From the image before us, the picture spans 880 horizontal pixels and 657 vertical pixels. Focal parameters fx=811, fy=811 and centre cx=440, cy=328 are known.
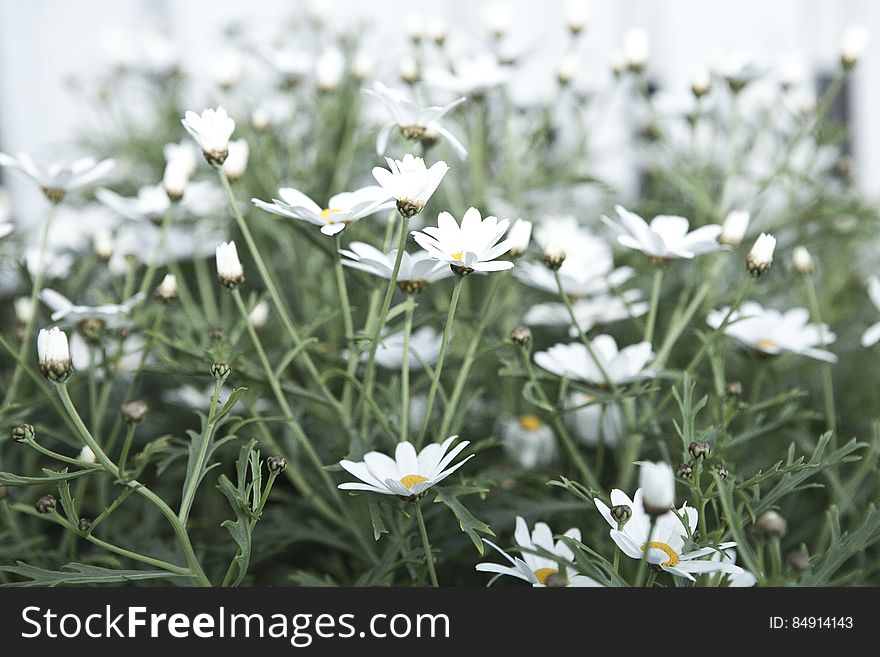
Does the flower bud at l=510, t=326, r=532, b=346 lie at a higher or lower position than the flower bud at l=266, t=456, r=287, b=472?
higher

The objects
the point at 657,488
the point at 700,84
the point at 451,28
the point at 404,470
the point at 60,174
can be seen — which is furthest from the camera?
the point at 451,28

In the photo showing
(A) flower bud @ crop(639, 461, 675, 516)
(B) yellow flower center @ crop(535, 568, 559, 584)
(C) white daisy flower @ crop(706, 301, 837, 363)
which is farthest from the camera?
(C) white daisy flower @ crop(706, 301, 837, 363)

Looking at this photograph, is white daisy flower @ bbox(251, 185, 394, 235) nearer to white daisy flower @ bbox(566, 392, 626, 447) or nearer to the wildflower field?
the wildflower field

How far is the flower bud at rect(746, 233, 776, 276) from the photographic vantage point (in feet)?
1.37

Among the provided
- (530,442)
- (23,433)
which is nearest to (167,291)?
(23,433)

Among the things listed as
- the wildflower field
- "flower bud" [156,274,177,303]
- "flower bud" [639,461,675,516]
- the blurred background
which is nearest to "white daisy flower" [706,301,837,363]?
the wildflower field

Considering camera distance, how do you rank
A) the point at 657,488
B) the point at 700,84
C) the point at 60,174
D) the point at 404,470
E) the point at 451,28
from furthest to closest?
the point at 451,28 → the point at 700,84 → the point at 60,174 → the point at 404,470 → the point at 657,488

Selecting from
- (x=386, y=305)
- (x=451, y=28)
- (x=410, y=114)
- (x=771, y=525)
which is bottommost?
(x=771, y=525)

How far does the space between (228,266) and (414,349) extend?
6.8 inches

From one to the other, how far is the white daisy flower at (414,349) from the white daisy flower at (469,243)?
0.51 ft

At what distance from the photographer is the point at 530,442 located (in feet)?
1.82

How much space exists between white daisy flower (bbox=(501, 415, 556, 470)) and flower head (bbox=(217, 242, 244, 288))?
22 centimetres

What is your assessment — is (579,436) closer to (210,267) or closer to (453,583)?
(453,583)

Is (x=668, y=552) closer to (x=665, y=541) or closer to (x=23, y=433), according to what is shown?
(x=665, y=541)
